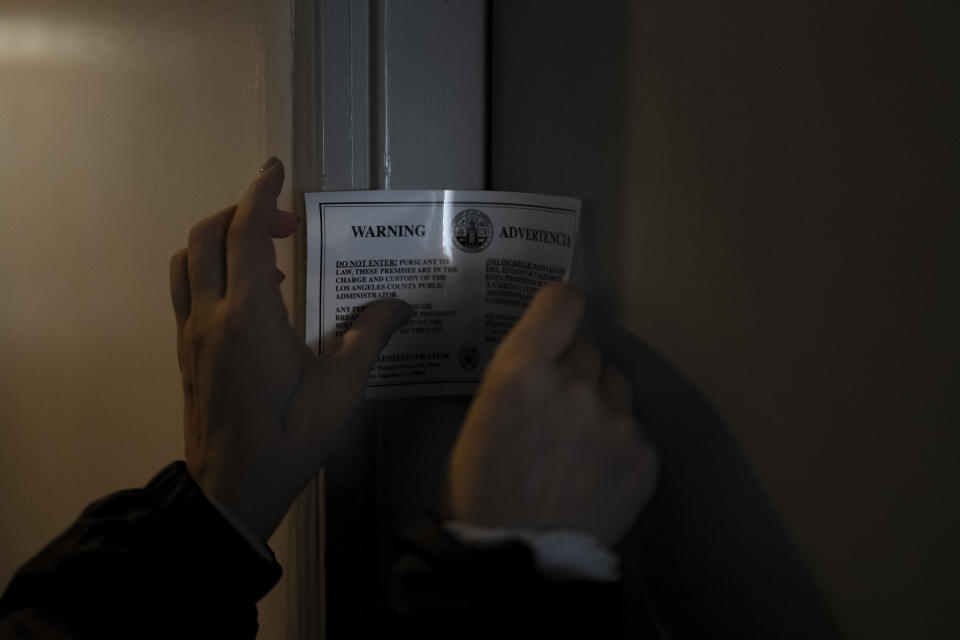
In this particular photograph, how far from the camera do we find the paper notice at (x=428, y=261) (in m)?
0.51

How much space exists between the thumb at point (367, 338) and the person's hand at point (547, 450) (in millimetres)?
134

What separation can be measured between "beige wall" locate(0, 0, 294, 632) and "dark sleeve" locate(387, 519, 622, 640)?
0.94 feet

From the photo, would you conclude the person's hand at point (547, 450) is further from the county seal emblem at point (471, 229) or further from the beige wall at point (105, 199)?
the beige wall at point (105, 199)

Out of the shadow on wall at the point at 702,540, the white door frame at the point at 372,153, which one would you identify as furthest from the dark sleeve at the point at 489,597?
the white door frame at the point at 372,153

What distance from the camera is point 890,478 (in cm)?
33

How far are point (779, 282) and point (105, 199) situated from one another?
75 centimetres

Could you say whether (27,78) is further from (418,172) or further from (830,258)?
(830,258)

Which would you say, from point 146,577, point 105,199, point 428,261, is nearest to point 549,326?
point 428,261

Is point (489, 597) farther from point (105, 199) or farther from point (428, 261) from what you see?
point (105, 199)

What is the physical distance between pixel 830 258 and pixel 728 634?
229mm

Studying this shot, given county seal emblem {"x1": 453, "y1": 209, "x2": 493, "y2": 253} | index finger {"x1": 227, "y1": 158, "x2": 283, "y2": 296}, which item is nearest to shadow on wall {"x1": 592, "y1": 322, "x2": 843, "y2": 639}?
county seal emblem {"x1": 453, "y1": 209, "x2": 493, "y2": 253}

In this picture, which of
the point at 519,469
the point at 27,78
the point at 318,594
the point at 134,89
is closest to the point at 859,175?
the point at 519,469

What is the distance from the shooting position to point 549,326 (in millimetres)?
377

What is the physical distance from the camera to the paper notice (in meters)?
0.51
